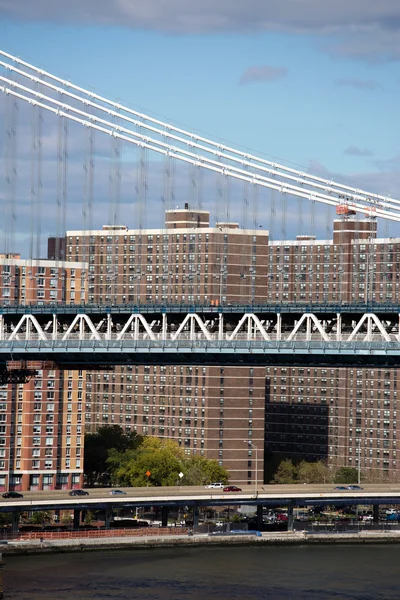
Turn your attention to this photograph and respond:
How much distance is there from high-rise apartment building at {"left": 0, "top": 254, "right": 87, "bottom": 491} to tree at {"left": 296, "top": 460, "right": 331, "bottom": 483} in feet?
101

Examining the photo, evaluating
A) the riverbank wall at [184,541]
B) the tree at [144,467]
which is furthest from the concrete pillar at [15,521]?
the tree at [144,467]

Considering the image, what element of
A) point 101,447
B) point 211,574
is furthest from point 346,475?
point 211,574

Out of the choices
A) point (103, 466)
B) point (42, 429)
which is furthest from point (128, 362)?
point (103, 466)

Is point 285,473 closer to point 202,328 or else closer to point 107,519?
point 107,519

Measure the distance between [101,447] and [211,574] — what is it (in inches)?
2361

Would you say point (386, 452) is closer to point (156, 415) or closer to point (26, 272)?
point (156, 415)

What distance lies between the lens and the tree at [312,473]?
160m

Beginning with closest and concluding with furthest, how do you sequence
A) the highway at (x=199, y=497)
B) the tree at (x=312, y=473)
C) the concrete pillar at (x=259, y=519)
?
the highway at (x=199, y=497) → the concrete pillar at (x=259, y=519) → the tree at (x=312, y=473)

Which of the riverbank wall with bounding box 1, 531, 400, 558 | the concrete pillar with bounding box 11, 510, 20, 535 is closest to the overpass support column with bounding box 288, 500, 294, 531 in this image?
the riverbank wall with bounding box 1, 531, 400, 558

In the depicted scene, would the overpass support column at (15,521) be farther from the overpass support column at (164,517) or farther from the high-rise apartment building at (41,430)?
the high-rise apartment building at (41,430)

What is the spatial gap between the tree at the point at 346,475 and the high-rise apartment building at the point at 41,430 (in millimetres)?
32950

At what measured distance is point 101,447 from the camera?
506 feet

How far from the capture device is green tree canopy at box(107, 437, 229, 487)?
13750 centimetres

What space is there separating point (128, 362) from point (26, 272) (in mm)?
46708
